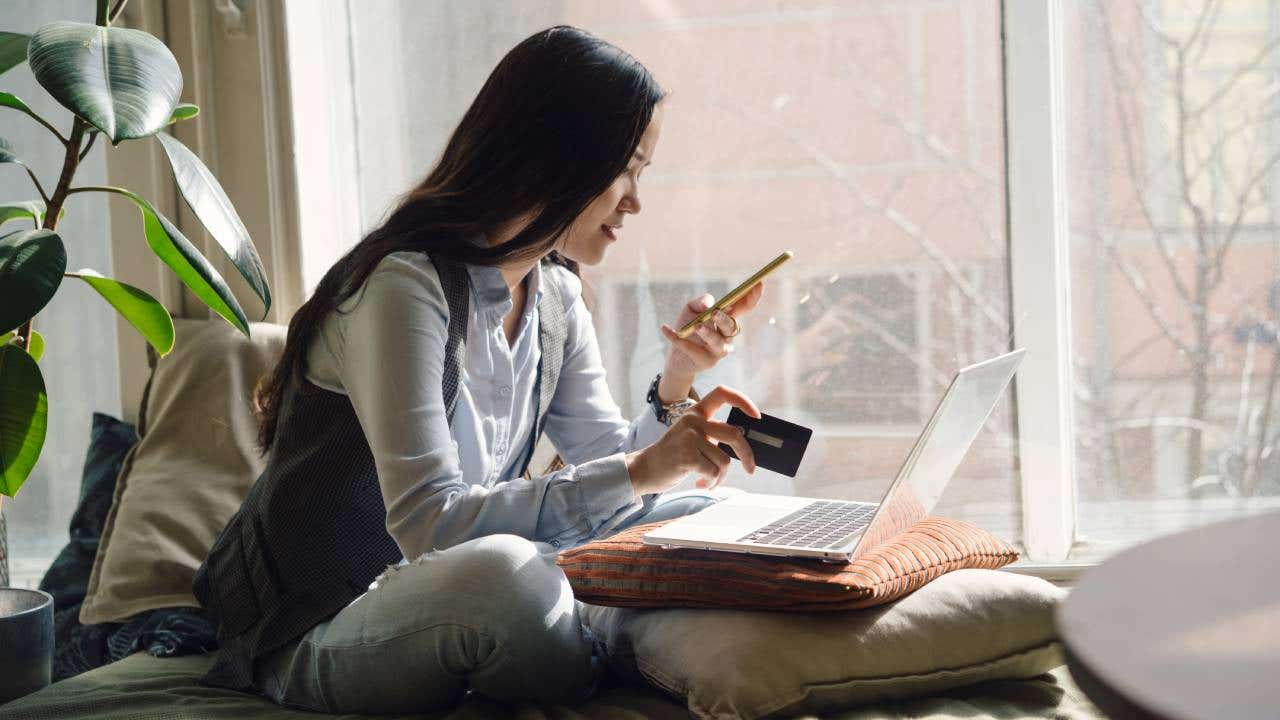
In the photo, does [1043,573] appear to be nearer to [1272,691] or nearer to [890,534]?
[890,534]

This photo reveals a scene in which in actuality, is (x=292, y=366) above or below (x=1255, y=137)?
below

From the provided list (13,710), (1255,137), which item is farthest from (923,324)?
(13,710)

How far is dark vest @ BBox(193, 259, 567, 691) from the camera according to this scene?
4.15 ft

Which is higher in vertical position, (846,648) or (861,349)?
(861,349)

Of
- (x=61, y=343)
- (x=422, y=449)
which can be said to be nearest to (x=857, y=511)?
(x=422, y=449)

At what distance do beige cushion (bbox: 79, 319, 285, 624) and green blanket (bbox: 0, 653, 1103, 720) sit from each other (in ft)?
0.95

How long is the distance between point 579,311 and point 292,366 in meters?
0.47

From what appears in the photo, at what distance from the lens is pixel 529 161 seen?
1.33m

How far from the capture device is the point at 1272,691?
0.50 metres

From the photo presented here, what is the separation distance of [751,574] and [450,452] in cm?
36

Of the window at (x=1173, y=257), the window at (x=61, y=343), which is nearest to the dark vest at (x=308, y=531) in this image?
the window at (x=61, y=343)

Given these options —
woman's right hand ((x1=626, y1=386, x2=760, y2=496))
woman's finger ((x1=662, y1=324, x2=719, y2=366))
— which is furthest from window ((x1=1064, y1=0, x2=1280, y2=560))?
woman's right hand ((x1=626, y1=386, x2=760, y2=496))

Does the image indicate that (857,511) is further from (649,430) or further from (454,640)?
(454,640)

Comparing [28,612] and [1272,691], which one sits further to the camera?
[28,612]
